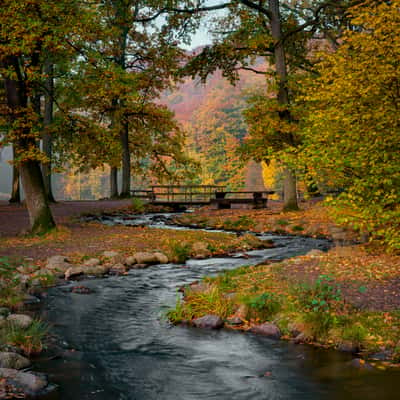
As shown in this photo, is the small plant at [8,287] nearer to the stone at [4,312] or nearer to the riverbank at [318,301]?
the stone at [4,312]

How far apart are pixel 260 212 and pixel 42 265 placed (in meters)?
15.3

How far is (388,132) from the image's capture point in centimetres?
973

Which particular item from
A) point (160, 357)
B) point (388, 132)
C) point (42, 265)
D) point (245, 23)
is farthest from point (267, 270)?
point (245, 23)

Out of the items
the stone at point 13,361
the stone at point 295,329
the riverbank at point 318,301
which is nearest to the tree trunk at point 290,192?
the riverbank at point 318,301

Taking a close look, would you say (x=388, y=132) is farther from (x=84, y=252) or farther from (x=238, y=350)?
(x=84, y=252)

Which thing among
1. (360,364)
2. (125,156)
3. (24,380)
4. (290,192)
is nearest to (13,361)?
(24,380)

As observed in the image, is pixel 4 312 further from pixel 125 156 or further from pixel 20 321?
pixel 125 156

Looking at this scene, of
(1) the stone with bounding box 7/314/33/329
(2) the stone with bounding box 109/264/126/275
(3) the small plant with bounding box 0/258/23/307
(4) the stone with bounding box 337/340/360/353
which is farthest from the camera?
(2) the stone with bounding box 109/264/126/275

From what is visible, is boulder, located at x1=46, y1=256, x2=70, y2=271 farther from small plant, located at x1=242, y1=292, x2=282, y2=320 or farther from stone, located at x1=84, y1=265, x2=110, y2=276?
small plant, located at x1=242, y1=292, x2=282, y2=320

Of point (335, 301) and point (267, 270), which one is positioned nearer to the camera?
point (335, 301)

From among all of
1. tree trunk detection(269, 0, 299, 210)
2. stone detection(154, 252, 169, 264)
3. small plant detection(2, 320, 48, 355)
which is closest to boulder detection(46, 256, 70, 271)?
stone detection(154, 252, 169, 264)

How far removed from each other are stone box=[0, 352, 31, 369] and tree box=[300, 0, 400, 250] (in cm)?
656

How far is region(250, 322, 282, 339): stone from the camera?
7.66m

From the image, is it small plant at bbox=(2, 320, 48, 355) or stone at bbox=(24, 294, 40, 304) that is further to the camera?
stone at bbox=(24, 294, 40, 304)
